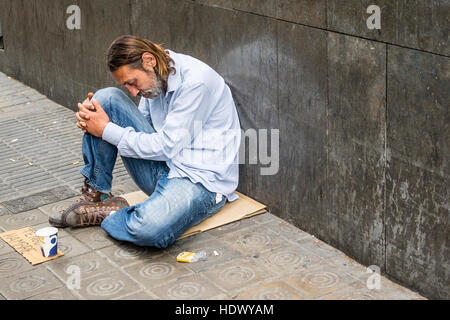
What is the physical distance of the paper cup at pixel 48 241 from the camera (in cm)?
456

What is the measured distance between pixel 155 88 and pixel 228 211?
1.02 meters

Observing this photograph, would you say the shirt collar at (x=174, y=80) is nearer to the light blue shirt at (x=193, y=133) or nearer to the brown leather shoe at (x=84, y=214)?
the light blue shirt at (x=193, y=133)

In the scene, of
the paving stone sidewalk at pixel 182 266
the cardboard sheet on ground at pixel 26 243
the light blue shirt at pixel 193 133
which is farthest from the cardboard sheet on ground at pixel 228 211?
the cardboard sheet on ground at pixel 26 243

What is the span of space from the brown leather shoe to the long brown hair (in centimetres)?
95

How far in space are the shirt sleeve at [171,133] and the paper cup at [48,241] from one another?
67 cm

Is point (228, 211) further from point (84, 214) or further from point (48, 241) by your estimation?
point (48, 241)

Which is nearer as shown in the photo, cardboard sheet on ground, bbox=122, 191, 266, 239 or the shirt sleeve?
the shirt sleeve

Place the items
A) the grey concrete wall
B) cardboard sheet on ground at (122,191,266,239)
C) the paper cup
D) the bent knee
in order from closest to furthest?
the grey concrete wall
the paper cup
the bent knee
cardboard sheet on ground at (122,191,266,239)

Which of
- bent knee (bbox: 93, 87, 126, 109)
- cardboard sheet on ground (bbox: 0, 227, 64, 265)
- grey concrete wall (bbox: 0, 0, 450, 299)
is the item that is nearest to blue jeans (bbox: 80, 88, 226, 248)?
bent knee (bbox: 93, 87, 126, 109)

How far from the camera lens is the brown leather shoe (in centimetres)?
502

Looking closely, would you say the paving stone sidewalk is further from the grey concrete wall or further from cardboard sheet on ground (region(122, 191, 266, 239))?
the grey concrete wall

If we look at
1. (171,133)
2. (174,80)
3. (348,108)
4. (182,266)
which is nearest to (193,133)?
(171,133)

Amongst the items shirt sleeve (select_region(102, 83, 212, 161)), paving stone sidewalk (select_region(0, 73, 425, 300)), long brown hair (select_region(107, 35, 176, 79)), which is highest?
long brown hair (select_region(107, 35, 176, 79))

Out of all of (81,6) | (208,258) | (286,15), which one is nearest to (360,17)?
(286,15)
